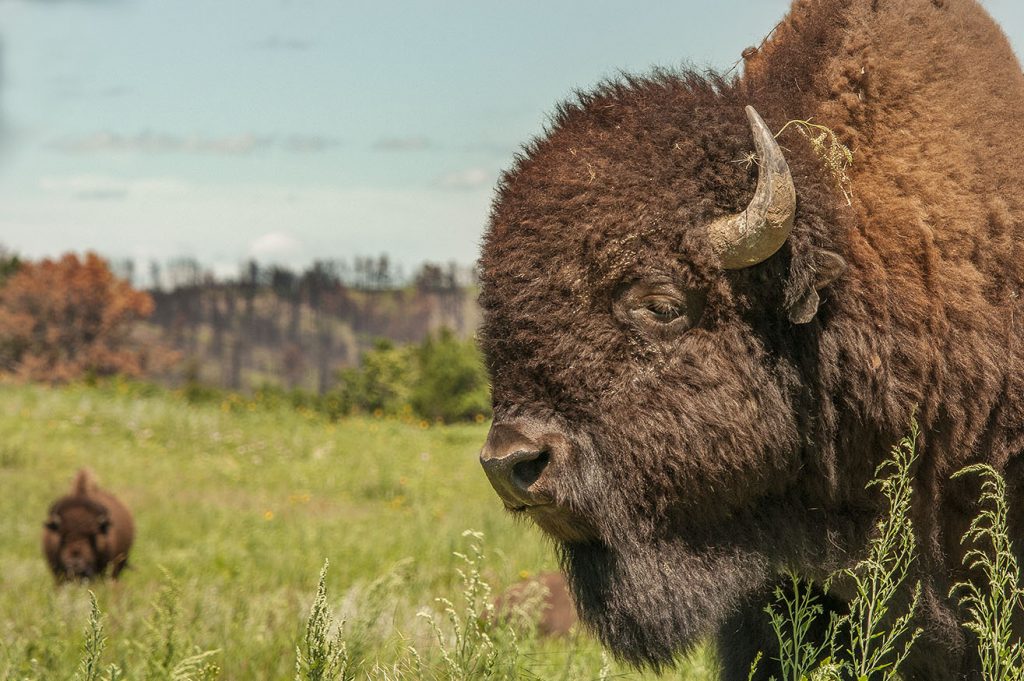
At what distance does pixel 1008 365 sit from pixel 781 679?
1.21 meters

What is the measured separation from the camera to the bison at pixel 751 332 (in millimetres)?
2904

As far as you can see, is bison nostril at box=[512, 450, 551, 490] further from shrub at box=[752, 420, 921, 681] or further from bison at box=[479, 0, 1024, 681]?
shrub at box=[752, 420, 921, 681]

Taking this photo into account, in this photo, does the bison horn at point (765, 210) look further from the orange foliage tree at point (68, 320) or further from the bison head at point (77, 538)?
the orange foliage tree at point (68, 320)

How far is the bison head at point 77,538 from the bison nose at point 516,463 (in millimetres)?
7009

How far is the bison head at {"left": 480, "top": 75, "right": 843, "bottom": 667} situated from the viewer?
287cm

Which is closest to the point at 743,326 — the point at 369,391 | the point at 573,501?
the point at 573,501

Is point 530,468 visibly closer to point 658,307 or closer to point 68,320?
point 658,307

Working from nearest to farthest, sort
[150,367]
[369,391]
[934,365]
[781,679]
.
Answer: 1. [934,365]
2. [781,679]
3. [369,391]
4. [150,367]

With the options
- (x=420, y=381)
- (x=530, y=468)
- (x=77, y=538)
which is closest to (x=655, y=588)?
(x=530, y=468)

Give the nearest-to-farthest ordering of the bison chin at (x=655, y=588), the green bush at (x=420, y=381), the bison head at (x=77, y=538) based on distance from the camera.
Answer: the bison chin at (x=655, y=588)
the bison head at (x=77, y=538)
the green bush at (x=420, y=381)

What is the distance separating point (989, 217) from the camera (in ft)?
10.1

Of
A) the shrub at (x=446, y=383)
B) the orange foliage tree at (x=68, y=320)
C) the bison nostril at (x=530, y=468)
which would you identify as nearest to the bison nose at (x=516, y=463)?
the bison nostril at (x=530, y=468)

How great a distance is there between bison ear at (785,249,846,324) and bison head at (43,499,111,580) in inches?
296

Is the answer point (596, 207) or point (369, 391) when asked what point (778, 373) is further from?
point (369, 391)
